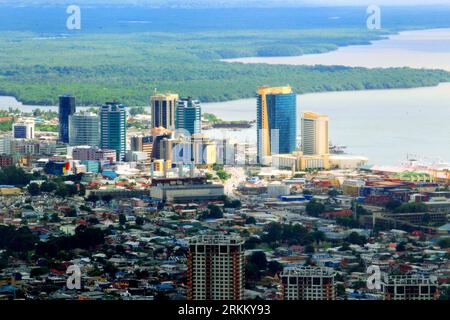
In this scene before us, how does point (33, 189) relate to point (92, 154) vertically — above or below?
below

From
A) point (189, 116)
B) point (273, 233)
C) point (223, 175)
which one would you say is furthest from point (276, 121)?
point (273, 233)

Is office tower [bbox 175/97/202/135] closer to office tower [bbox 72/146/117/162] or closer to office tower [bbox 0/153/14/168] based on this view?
office tower [bbox 72/146/117/162]

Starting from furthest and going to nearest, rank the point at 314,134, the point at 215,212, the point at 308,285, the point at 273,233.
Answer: the point at 314,134 < the point at 215,212 < the point at 273,233 < the point at 308,285

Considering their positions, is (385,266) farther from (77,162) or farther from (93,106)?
(93,106)

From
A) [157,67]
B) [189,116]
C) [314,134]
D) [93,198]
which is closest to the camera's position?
[93,198]

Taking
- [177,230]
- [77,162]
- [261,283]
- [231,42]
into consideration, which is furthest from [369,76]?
[261,283]

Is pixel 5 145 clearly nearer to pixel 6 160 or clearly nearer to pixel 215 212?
pixel 6 160
